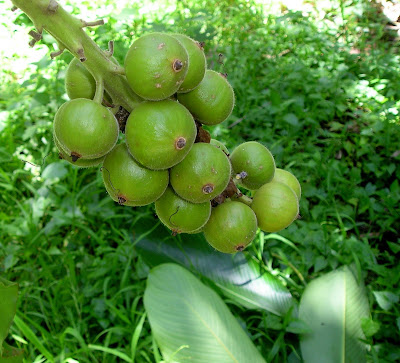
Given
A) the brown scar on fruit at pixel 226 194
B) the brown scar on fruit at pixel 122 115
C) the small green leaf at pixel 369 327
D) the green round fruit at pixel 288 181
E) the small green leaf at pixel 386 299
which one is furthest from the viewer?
the small green leaf at pixel 386 299

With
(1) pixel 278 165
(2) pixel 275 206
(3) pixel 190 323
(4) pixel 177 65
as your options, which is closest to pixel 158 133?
(4) pixel 177 65

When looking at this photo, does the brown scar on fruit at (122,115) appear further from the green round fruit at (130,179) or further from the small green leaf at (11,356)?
the small green leaf at (11,356)

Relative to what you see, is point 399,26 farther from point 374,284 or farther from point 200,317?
point 200,317

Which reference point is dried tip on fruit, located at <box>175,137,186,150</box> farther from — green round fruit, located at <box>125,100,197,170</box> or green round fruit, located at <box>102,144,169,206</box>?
green round fruit, located at <box>102,144,169,206</box>

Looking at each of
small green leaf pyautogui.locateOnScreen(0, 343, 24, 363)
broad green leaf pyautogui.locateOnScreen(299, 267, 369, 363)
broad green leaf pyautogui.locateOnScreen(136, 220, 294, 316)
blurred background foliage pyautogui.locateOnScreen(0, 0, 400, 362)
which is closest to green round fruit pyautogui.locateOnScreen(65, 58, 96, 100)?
small green leaf pyautogui.locateOnScreen(0, 343, 24, 363)

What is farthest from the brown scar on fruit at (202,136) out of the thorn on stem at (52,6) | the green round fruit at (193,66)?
the thorn on stem at (52,6)

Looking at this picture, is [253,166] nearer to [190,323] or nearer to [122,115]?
[122,115]
